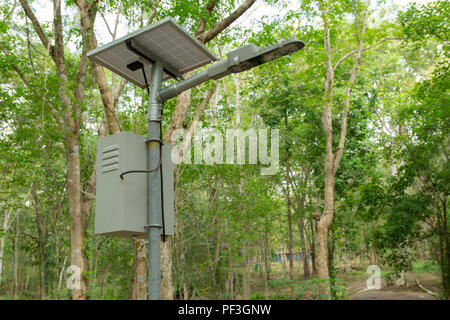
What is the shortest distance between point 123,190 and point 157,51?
0.81m

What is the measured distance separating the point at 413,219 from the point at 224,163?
547cm

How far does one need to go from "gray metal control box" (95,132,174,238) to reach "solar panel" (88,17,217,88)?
494 mm

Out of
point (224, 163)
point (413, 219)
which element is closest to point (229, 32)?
point (224, 163)

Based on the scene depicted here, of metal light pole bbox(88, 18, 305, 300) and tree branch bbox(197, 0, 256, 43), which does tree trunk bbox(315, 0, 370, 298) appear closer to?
tree branch bbox(197, 0, 256, 43)

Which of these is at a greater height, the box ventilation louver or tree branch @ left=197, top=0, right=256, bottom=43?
tree branch @ left=197, top=0, right=256, bottom=43

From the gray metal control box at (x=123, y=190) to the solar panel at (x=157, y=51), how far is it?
494mm

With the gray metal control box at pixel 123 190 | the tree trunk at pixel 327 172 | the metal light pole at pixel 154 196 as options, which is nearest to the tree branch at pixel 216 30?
the metal light pole at pixel 154 196

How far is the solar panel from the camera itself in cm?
195

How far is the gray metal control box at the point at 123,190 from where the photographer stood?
5.90 ft

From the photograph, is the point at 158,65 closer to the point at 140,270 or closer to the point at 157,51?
the point at 157,51

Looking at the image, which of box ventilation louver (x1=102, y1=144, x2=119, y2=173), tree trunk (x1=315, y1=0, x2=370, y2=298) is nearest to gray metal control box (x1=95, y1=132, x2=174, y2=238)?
box ventilation louver (x1=102, y1=144, x2=119, y2=173)

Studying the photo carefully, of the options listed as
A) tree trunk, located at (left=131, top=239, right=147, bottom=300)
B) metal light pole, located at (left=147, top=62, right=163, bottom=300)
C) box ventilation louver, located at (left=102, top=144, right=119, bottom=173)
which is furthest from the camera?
tree trunk, located at (left=131, top=239, right=147, bottom=300)
